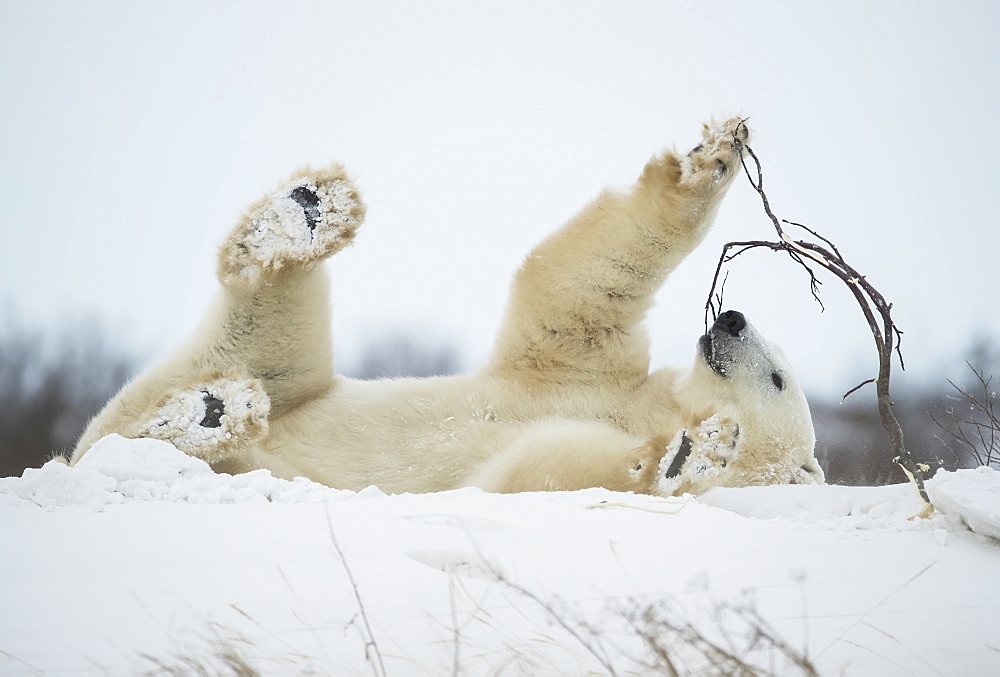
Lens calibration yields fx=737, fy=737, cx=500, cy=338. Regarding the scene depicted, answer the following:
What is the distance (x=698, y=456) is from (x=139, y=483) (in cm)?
194

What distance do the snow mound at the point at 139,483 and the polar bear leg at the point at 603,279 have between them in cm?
153

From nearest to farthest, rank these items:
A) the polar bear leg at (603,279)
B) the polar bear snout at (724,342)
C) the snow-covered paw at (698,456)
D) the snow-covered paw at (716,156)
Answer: the snow-covered paw at (698,456) → the snow-covered paw at (716,156) → the polar bear leg at (603,279) → the polar bear snout at (724,342)

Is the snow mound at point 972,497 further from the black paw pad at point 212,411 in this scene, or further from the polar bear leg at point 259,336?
the black paw pad at point 212,411

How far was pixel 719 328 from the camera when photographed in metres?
3.79

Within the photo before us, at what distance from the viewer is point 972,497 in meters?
1.84

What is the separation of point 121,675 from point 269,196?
2.15m

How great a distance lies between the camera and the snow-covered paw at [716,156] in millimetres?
3184

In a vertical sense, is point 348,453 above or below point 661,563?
below

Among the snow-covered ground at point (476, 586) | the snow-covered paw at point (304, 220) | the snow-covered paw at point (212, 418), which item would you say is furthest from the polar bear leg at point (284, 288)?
the snow-covered ground at point (476, 586)

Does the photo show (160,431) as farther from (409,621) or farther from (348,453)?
(409,621)

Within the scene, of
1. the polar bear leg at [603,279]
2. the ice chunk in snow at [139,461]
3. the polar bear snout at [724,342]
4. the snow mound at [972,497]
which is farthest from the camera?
the polar bear snout at [724,342]

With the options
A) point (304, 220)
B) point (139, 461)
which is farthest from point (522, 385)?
point (139, 461)

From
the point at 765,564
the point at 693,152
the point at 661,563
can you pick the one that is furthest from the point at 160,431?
the point at 693,152

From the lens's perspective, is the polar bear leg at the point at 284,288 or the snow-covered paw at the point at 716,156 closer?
the polar bear leg at the point at 284,288
